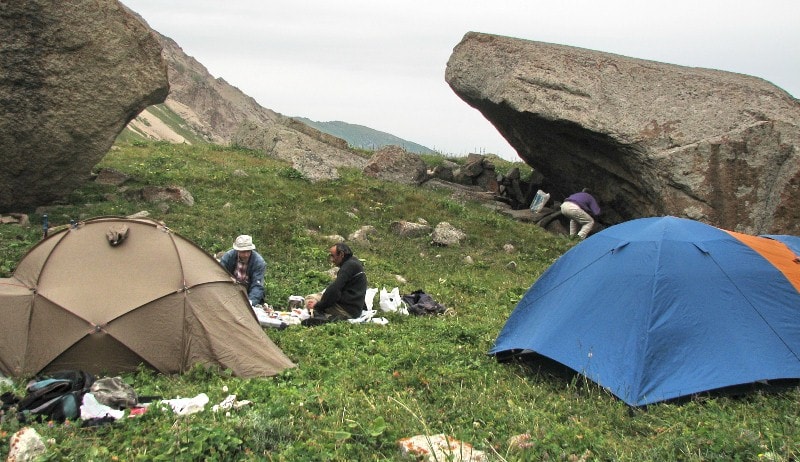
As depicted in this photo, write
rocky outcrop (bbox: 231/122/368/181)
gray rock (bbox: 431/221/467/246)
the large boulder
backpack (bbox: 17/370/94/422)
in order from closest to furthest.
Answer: backpack (bbox: 17/370/94/422)
gray rock (bbox: 431/221/467/246)
the large boulder
rocky outcrop (bbox: 231/122/368/181)

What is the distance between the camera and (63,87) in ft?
50.1

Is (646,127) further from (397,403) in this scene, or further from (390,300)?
(397,403)

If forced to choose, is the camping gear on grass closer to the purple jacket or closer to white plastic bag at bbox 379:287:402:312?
white plastic bag at bbox 379:287:402:312

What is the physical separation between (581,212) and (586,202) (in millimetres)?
421

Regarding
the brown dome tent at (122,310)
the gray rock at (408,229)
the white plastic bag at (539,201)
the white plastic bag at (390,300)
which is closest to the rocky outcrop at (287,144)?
the white plastic bag at (539,201)

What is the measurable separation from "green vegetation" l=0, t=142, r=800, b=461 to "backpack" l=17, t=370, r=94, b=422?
29cm

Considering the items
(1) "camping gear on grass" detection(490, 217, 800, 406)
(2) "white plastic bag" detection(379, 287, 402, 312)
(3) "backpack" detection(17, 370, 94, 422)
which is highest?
(1) "camping gear on grass" detection(490, 217, 800, 406)

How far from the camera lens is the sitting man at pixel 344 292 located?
12086mm

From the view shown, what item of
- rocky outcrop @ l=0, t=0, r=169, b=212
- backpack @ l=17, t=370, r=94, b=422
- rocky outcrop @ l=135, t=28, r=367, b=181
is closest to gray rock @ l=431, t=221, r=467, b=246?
rocky outcrop @ l=135, t=28, r=367, b=181

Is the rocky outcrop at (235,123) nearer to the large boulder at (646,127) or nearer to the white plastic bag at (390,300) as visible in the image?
the large boulder at (646,127)

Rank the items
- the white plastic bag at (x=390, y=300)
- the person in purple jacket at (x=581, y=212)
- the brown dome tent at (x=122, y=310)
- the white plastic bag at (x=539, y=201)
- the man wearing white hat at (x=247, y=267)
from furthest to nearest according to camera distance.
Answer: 1. the white plastic bag at (x=539, y=201)
2. the person in purple jacket at (x=581, y=212)
3. the white plastic bag at (x=390, y=300)
4. the man wearing white hat at (x=247, y=267)
5. the brown dome tent at (x=122, y=310)

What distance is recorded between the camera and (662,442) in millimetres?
6469

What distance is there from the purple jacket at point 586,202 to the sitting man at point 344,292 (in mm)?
10042

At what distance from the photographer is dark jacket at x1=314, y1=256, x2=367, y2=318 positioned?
12094mm
